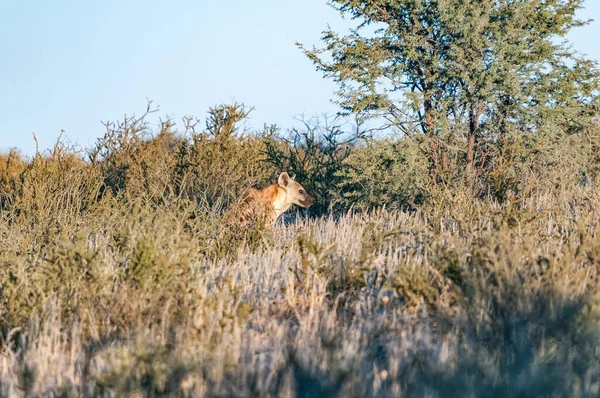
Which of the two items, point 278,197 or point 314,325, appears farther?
point 278,197

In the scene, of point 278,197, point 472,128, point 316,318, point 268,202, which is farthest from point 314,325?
point 472,128

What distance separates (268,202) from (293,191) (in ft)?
5.25

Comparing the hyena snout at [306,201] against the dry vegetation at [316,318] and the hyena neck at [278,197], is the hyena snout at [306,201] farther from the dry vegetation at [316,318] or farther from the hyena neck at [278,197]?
the dry vegetation at [316,318]

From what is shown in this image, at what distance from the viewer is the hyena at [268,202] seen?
→ 436 inches

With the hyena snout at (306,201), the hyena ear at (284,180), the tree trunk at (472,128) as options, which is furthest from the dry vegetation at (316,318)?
the tree trunk at (472,128)

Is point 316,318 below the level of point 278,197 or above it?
below

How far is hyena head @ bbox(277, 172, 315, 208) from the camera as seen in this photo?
1373cm

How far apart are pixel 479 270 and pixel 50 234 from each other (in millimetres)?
6572

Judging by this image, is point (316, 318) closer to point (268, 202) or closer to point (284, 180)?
point (268, 202)

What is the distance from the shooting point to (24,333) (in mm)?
6004

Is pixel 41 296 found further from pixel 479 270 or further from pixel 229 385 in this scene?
pixel 479 270

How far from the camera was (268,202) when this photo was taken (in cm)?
1257

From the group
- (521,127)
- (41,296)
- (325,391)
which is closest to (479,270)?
(325,391)

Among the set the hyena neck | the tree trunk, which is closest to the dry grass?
the hyena neck
